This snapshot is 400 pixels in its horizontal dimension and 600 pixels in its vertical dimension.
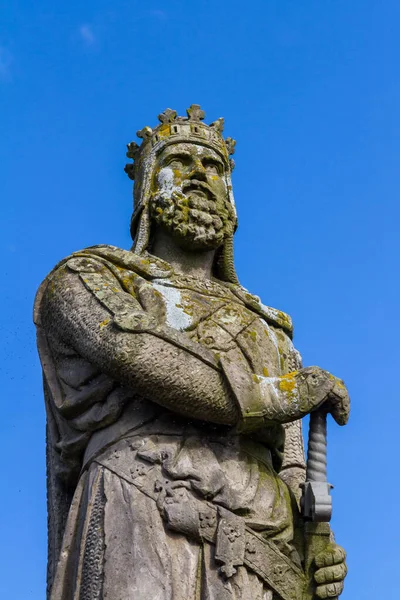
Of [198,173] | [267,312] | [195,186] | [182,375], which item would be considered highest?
[198,173]

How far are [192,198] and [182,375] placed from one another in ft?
6.96

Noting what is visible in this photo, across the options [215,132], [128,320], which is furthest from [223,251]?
[128,320]

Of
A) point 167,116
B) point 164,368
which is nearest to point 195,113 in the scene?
point 167,116

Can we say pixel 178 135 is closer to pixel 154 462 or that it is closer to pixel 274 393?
pixel 274 393

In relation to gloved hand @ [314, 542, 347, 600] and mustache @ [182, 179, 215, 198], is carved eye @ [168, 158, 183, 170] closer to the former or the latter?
mustache @ [182, 179, 215, 198]

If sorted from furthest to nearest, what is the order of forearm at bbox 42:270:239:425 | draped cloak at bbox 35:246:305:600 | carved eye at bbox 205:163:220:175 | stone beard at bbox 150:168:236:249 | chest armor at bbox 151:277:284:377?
1. carved eye at bbox 205:163:220:175
2. stone beard at bbox 150:168:236:249
3. chest armor at bbox 151:277:284:377
4. forearm at bbox 42:270:239:425
5. draped cloak at bbox 35:246:305:600

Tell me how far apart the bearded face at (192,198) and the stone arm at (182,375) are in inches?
50.4

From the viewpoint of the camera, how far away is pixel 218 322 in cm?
834

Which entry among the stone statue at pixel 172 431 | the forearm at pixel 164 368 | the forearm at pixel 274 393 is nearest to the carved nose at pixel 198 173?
the stone statue at pixel 172 431

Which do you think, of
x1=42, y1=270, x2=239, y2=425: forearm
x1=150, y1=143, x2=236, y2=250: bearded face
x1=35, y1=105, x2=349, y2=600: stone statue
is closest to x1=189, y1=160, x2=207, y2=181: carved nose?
x1=150, y1=143, x2=236, y2=250: bearded face

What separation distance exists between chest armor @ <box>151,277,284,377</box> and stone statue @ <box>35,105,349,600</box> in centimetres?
1

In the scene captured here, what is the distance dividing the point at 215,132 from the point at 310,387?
3.08 m

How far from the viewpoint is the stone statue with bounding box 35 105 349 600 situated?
23.6 feet

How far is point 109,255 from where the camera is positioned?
338 inches
